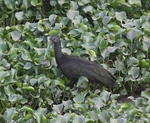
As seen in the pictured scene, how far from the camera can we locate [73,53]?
6.84 meters

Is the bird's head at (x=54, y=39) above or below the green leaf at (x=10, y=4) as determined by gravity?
above

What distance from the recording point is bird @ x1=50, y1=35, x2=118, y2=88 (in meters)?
6.45

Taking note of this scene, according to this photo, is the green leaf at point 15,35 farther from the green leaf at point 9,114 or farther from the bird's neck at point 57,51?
the green leaf at point 9,114

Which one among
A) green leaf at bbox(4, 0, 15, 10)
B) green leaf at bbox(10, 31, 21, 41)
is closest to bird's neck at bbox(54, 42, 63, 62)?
green leaf at bbox(10, 31, 21, 41)

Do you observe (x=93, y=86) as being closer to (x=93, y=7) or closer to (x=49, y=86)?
(x=49, y=86)

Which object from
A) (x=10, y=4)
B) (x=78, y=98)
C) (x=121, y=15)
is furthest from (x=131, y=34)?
(x=10, y=4)

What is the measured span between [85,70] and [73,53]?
0.45 metres

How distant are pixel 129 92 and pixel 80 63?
0.72m

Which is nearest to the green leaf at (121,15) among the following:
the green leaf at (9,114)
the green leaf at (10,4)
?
the green leaf at (10,4)

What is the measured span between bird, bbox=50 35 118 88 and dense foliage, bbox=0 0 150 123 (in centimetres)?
10

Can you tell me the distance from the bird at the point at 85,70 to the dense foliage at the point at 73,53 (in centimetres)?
10

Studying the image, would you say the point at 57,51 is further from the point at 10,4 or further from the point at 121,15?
the point at 10,4

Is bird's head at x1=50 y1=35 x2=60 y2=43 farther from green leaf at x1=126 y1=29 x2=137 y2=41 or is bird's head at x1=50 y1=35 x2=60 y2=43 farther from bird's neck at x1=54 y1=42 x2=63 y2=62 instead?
green leaf at x1=126 y1=29 x2=137 y2=41

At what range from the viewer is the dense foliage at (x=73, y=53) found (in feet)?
19.5
